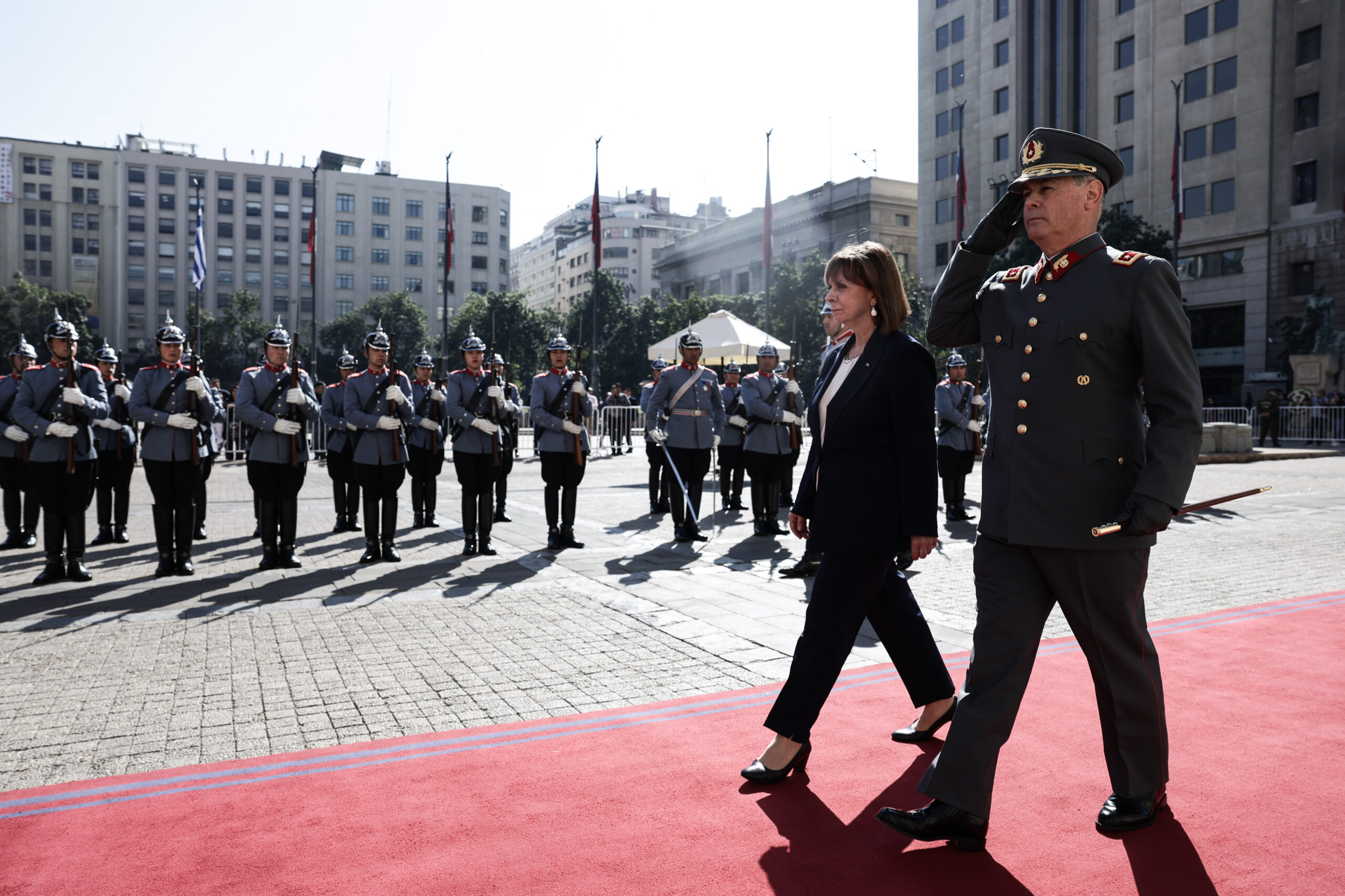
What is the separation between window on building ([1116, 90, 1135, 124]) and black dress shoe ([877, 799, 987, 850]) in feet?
166

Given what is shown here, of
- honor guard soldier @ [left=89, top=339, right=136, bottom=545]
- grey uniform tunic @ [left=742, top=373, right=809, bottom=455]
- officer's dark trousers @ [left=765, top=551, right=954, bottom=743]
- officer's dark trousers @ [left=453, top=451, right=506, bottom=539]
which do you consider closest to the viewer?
officer's dark trousers @ [left=765, top=551, right=954, bottom=743]

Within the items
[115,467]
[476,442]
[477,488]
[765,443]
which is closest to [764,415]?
[765,443]

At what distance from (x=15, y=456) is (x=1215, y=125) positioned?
46805mm

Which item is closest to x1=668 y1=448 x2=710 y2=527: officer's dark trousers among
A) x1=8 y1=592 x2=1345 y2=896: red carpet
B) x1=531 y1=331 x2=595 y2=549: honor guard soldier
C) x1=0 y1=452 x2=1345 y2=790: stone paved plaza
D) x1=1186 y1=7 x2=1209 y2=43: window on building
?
x1=0 y1=452 x2=1345 y2=790: stone paved plaza

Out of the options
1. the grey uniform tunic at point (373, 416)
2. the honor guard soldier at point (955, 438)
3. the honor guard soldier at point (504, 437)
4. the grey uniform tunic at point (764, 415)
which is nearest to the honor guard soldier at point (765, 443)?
the grey uniform tunic at point (764, 415)

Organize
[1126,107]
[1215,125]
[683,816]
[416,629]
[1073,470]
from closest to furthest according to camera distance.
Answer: [1073,470]
[683,816]
[416,629]
[1215,125]
[1126,107]

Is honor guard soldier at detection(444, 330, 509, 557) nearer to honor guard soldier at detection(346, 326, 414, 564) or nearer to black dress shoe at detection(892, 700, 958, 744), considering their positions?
honor guard soldier at detection(346, 326, 414, 564)

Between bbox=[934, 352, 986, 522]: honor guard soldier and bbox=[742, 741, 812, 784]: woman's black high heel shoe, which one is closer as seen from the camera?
bbox=[742, 741, 812, 784]: woman's black high heel shoe

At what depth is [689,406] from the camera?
11.2 m

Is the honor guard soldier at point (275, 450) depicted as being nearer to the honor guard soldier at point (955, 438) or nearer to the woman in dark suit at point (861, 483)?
the woman in dark suit at point (861, 483)

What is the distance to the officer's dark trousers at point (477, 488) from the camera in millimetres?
9711

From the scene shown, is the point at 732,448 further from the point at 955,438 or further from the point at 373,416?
the point at 373,416

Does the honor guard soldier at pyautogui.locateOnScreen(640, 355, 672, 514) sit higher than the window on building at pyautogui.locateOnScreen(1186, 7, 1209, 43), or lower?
lower

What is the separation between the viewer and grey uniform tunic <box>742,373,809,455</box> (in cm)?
1127
